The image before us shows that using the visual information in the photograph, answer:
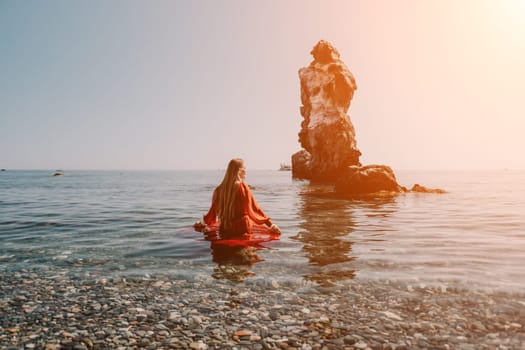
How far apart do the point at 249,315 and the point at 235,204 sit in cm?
562

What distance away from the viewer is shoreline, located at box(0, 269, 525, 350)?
5.07 meters

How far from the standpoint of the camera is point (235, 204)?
11.4 metres

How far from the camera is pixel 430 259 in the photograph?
33.0 ft

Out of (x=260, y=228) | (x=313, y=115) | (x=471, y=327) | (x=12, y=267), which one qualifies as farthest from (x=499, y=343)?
(x=313, y=115)

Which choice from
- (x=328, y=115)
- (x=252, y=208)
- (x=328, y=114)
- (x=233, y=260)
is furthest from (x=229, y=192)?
(x=328, y=114)

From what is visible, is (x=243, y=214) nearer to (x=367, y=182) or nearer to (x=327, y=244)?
(x=327, y=244)

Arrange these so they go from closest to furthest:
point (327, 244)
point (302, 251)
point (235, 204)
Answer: point (302, 251) < point (235, 204) < point (327, 244)

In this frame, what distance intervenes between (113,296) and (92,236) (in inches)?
319

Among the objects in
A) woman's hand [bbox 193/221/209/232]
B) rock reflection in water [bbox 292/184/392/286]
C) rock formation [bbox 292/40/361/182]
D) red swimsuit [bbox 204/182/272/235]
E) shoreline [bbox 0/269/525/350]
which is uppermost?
rock formation [bbox 292/40/361/182]

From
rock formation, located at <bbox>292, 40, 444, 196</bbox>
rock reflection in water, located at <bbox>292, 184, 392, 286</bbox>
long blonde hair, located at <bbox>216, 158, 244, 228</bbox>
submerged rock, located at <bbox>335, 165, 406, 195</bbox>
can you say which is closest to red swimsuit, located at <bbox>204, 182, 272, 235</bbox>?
long blonde hair, located at <bbox>216, 158, 244, 228</bbox>

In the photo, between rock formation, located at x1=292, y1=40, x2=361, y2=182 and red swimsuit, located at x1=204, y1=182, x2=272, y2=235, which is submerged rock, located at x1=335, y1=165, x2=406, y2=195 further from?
rock formation, located at x1=292, y1=40, x2=361, y2=182

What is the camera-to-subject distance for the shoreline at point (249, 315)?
5.07 meters

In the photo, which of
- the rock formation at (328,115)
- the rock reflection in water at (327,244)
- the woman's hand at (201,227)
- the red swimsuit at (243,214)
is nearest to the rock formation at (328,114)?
the rock formation at (328,115)

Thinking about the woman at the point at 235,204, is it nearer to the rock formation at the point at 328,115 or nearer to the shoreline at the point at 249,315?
the shoreline at the point at 249,315
